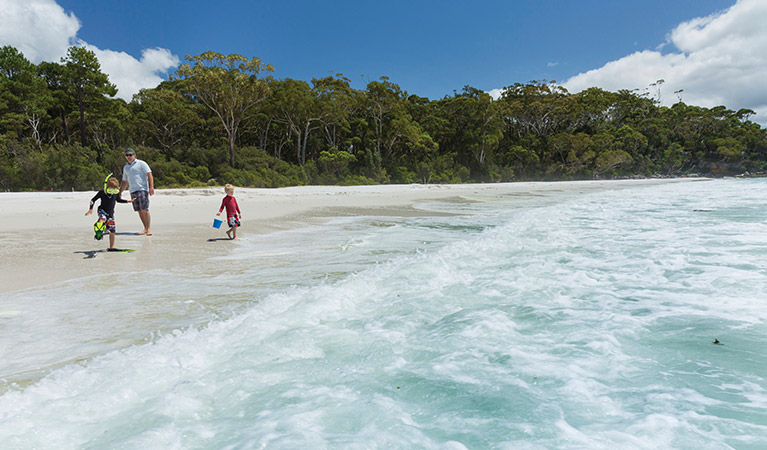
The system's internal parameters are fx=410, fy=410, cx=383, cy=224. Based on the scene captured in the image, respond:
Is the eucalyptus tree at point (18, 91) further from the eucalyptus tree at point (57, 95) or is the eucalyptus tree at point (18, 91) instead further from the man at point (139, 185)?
the man at point (139, 185)

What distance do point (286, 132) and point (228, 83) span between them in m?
10.3

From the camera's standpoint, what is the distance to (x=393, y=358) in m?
3.00

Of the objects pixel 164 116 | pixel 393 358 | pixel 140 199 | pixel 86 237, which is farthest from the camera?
pixel 164 116

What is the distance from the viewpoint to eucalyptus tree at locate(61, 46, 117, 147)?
28.6 m

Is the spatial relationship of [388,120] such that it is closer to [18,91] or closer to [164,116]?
[164,116]

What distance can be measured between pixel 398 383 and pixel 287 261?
369cm

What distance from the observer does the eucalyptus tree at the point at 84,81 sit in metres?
28.6

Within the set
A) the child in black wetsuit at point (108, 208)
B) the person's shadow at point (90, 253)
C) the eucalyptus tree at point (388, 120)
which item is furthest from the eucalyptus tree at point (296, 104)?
the person's shadow at point (90, 253)

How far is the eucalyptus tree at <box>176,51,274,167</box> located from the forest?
10cm

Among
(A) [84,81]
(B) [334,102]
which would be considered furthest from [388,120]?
(A) [84,81]

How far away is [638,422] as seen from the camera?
2.22m

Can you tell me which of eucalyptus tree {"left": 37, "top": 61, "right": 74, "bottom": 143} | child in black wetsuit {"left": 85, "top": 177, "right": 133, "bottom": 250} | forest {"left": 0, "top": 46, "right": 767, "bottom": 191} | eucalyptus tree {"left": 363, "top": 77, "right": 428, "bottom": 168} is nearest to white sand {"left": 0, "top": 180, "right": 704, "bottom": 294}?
child in black wetsuit {"left": 85, "top": 177, "right": 133, "bottom": 250}

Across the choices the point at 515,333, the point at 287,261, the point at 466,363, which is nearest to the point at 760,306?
the point at 515,333

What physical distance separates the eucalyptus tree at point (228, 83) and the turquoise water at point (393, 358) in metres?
27.8
